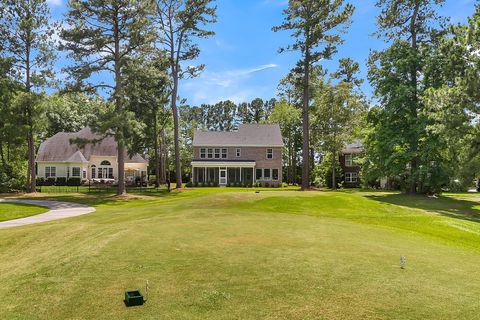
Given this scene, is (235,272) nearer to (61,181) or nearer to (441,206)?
(441,206)

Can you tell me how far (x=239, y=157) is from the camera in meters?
60.8

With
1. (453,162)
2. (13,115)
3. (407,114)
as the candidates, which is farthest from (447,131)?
(13,115)

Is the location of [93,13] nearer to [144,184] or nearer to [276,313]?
[144,184]

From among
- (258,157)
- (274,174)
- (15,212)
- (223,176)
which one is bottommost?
(15,212)

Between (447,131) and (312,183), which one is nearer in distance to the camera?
(447,131)

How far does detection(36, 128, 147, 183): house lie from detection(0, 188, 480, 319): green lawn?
45.8 m

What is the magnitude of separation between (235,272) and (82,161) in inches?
2137

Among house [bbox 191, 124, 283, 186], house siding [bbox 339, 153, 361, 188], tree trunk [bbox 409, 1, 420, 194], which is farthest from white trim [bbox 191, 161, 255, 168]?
tree trunk [bbox 409, 1, 420, 194]

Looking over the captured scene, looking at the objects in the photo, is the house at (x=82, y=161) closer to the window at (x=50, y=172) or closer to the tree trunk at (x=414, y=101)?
the window at (x=50, y=172)

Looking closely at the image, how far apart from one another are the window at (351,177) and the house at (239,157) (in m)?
12.0

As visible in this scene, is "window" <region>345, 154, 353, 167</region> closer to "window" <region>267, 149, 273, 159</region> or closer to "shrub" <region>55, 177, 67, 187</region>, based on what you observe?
"window" <region>267, 149, 273, 159</region>

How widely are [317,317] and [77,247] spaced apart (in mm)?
7033

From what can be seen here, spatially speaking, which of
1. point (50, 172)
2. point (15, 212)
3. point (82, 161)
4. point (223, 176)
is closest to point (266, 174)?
point (223, 176)

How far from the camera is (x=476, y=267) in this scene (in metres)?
9.76
